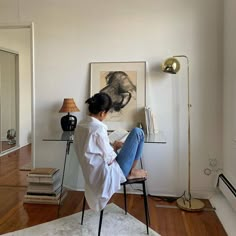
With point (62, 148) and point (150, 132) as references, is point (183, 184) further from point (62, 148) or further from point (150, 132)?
point (62, 148)

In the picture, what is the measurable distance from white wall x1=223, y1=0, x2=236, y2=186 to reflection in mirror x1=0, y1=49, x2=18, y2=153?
13.7 feet

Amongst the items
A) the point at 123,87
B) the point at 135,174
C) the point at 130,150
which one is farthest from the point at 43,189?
the point at 123,87

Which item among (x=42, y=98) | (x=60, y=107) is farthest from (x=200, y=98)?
(x=42, y=98)

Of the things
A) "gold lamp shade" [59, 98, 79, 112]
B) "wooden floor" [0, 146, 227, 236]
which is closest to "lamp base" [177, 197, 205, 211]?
"wooden floor" [0, 146, 227, 236]

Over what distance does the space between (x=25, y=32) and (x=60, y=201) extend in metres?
4.08

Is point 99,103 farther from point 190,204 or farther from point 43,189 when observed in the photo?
point 190,204

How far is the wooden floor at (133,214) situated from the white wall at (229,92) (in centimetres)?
52

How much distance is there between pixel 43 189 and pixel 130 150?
140 centimetres

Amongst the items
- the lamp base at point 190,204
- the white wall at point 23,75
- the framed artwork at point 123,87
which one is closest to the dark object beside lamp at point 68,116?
the framed artwork at point 123,87

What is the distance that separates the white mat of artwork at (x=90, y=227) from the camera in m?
2.27

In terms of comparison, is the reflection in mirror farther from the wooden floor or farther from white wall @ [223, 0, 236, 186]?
white wall @ [223, 0, 236, 186]

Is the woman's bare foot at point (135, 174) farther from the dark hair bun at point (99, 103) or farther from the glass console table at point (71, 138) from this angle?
the dark hair bun at point (99, 103)

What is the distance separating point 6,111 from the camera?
5.38 m

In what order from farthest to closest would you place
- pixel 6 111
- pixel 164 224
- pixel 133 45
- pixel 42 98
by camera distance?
pixel 6 111 → pixel 42 98 → pixel 133 45 → pixel 164 224
